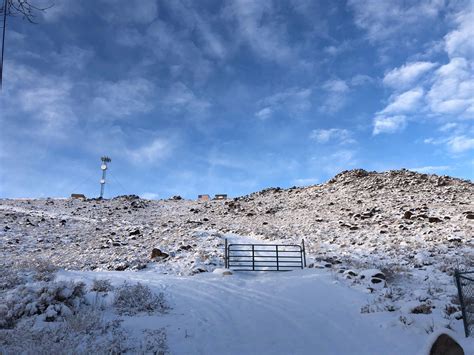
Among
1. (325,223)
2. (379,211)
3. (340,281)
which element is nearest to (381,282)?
(340,281)

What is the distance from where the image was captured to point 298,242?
23.7 metres

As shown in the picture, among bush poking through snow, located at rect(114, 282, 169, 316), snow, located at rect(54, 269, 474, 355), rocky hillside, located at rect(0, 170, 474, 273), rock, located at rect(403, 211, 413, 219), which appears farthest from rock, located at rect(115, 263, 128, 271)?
rock, located at rect(403, 211, 413, 219)

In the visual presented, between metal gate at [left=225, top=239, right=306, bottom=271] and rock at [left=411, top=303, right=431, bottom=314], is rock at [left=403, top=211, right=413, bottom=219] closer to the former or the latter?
metal gate at [left=225, top=239, right=306, bottom=271]

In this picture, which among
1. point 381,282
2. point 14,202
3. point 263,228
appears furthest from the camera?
point 14,202

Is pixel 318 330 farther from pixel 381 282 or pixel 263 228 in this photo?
pixel 263 228

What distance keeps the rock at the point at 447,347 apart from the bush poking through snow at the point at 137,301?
6489 millimetres

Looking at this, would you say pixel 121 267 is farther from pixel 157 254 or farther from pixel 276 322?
pixel 276 322

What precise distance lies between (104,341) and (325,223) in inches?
966

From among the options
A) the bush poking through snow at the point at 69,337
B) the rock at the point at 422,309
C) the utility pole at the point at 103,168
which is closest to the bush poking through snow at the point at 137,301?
the bush poking through snow at the point at 69,337

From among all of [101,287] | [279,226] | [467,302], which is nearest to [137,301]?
[101,287]

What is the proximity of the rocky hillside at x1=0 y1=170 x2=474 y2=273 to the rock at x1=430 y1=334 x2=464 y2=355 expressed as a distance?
8.80 metres

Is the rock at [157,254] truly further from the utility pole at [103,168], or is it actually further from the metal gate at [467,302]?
the utility pole at [103,168]

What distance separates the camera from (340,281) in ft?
44.0

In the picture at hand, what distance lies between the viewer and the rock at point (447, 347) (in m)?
6.44
